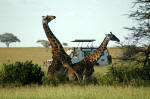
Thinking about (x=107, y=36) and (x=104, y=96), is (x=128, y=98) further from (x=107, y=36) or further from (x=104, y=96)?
(x=107, y=36)

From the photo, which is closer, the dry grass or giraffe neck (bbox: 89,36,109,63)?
giraffe neck (bbox: 89,36,109,63)

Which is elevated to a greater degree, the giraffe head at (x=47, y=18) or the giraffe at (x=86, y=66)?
the giraffe head at (x=47, y=18)

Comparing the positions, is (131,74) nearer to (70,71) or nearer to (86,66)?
(86,66)

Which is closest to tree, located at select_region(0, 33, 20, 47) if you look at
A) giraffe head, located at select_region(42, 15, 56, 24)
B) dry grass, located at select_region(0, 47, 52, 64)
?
dry grass, located at select_region(0, 47, 52, 64)

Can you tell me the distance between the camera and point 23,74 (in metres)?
13.7

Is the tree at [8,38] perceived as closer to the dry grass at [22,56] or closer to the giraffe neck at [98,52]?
the dry grass at [22,56]

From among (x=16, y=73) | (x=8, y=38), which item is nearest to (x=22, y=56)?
(x=8, y=38)

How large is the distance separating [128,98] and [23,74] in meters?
5.85

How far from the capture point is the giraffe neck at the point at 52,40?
15.0 m

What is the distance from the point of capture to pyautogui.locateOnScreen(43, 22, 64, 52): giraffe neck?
49.2 ft

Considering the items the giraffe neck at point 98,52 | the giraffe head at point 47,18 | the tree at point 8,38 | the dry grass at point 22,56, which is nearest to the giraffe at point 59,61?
the giraffe head at point 47,18

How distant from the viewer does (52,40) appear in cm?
1518

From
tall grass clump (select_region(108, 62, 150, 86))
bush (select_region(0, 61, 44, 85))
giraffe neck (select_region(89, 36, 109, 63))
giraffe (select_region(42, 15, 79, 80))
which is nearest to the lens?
bush (select_region(0, 61, 44, 85))

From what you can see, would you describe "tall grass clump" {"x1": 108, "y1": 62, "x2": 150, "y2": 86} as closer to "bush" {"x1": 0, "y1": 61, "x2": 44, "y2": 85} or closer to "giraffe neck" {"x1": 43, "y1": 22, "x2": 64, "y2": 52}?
"giraffe neck" {"x1": 43, "y1": 22, "x2": 64, "y2": 52}
